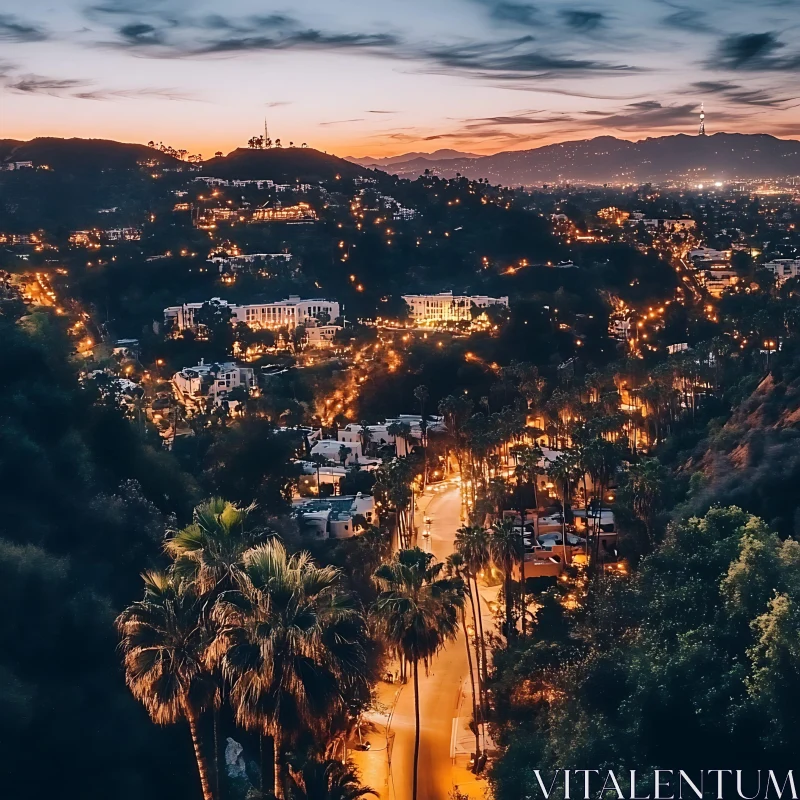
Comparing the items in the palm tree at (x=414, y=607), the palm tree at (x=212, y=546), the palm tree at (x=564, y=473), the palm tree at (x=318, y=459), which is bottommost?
the palm tree at (x=318, y=459)

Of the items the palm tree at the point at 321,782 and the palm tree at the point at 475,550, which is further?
the palm tree at the point at 475,550

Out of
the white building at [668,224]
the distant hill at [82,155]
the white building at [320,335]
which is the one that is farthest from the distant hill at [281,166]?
the white building at [320,335]

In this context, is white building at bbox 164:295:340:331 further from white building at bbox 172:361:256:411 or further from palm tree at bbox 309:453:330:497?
palm tree at bbox 309:453:330:497

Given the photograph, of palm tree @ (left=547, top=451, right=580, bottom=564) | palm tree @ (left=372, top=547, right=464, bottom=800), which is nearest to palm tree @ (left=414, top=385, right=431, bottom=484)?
palm tree @ (left=547, top=451, right=580, bottom=564)

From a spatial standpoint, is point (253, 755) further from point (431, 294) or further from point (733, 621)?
point (431, 294)

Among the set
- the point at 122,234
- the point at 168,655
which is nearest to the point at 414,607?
the point at 168,655

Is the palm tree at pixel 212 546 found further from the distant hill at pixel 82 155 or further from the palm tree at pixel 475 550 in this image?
the distant hill at pixel 82 155

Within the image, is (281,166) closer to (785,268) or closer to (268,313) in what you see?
(268,313)
